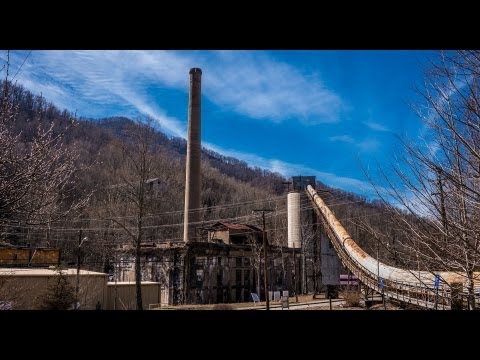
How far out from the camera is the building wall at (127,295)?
24828mm

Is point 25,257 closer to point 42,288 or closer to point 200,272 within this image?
point 42,288

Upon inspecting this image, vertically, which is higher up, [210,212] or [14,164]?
[210,212]

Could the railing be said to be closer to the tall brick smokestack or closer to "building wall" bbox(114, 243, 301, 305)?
"building wall" bbox(114, 243, 301, 305)

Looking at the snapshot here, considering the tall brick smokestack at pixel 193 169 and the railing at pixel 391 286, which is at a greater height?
the tall brick smokestack at pixel 193 169

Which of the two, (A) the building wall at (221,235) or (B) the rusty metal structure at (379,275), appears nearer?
(B) the rusty metal structure at (379,275)

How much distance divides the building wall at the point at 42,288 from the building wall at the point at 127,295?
914 mm

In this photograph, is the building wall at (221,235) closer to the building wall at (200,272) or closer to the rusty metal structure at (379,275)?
the building wall at (200,272)

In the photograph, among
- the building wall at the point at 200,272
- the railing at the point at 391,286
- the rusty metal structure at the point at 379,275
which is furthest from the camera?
the building wall at the point at 200,272

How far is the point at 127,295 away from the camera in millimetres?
26047

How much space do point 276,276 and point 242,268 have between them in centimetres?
512

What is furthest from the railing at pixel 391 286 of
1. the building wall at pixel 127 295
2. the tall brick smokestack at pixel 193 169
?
the building wall at pixel 127 295
